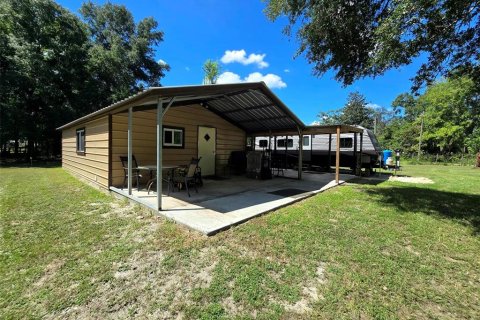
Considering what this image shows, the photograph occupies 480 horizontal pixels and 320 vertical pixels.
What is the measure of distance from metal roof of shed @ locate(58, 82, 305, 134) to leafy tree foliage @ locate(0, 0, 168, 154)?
10.8m

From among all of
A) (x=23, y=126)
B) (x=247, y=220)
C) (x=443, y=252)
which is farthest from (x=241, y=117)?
(x=23, y=126)

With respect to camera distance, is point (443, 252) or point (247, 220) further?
point (247, 220)

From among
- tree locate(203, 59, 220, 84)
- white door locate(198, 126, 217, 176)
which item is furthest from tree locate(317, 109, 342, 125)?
white door locate(198, 126, 217, 176)

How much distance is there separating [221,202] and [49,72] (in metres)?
17.9

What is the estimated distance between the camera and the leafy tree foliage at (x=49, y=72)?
49.3 feet

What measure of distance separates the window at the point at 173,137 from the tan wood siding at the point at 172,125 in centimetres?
15

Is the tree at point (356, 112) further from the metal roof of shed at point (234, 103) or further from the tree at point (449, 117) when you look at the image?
the metal roof of shed at point (234, 103)

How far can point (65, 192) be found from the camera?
248 inches

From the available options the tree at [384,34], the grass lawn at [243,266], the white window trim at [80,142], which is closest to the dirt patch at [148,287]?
the grass lawn at [243,266]

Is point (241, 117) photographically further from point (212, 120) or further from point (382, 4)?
point (382, 4)

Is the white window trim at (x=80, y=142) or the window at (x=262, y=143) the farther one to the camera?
the window at (x=262, y=143)

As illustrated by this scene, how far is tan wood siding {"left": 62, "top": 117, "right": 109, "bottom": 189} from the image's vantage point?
6.59 m

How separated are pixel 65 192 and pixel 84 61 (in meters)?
16.5

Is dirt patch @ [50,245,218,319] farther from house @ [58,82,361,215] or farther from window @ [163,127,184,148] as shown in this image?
window @ [163,127,184,148]
